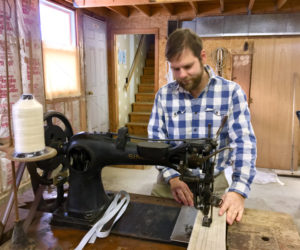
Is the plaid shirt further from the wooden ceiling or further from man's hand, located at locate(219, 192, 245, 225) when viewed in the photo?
the wooden ceiling

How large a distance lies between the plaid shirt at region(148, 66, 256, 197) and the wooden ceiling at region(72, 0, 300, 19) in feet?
9.23

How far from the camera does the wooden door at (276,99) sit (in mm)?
4559

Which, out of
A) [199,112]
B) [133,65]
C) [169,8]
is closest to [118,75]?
[133,65]

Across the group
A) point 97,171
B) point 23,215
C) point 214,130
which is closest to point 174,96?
point 214,130

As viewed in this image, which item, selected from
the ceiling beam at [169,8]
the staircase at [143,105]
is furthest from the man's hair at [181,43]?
the staircase at [143,105]

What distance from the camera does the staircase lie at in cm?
641

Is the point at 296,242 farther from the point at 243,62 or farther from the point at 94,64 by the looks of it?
the point at 94,64

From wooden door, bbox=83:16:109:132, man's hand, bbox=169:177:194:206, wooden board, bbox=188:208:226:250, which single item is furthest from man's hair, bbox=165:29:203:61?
wooden door, bbox=83:16:109:132

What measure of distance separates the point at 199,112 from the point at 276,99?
11.8 feet

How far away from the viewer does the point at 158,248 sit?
103 cm

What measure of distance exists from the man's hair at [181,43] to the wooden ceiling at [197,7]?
114 inches

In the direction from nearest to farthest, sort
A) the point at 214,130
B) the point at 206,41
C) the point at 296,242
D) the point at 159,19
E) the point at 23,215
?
1. the point at 296,242
2. the point at 23,215
3. the point at 214,130
4. the point at 206,41
5. the point at 159,19

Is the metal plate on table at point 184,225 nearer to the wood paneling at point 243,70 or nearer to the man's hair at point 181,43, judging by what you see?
the man's hair at point 181,43

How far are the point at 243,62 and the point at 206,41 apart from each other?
71cm
